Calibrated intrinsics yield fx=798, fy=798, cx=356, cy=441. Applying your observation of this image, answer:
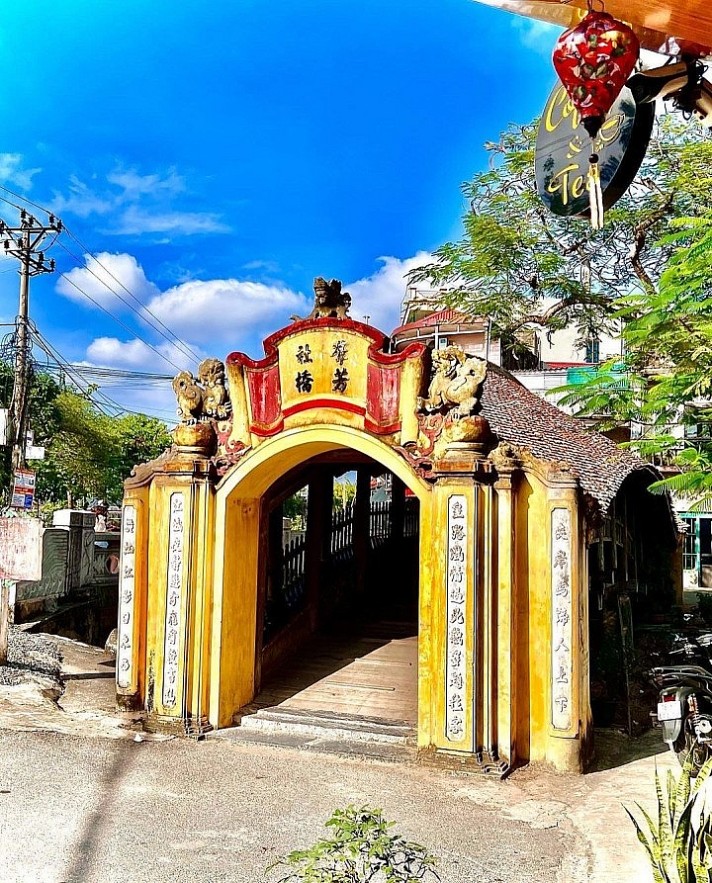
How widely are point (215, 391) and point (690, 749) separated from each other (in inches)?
252

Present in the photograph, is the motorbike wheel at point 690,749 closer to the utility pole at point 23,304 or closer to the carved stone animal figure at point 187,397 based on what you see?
the carved stone animal figure at point 187,397

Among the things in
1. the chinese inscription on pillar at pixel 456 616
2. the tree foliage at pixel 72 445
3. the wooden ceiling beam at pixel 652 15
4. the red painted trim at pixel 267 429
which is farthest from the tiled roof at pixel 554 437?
the tree foliage at pixel 72 445

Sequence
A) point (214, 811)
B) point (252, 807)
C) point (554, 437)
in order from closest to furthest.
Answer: point (214, 811)
point (252, 807)
point (554, 437)

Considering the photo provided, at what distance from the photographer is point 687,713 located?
22.9ft

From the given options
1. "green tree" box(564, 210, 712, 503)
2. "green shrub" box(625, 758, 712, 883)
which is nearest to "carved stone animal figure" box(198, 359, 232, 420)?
"green tree" box(564, 210, 712, 503)

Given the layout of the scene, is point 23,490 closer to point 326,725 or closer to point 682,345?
point 326,725

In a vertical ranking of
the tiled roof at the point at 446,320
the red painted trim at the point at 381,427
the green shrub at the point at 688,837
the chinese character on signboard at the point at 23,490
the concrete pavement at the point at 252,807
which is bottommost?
the concrete pavement at the point at 252,807

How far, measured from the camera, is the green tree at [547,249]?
18641 mm

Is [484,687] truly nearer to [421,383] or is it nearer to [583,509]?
[583,509]

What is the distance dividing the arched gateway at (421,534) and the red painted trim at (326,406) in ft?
0.06

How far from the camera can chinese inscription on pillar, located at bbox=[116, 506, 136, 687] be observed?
970 cm

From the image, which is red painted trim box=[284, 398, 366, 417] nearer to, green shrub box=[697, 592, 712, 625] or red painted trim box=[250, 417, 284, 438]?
red painted trim box=[250, 417, 284, 438]

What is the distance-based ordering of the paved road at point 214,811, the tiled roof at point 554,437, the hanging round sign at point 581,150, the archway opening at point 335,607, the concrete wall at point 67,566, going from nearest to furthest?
the hanging round sign at point 581,150 < the paved road at point 214,811 < the tiled roof at point 554,437 < the archway opening at point 335,607 < the concrete wall at point 67,566

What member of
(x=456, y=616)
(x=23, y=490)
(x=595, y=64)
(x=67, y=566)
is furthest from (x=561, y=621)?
(x=67, y=566)
